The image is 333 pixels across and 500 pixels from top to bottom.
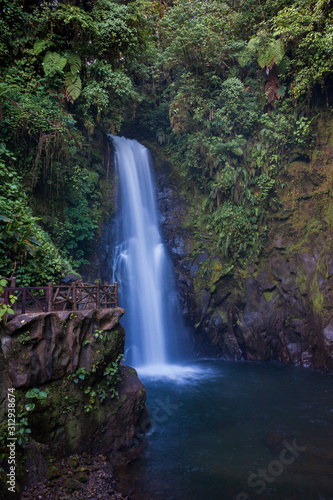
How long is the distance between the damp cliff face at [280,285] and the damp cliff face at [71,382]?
823 centimetres

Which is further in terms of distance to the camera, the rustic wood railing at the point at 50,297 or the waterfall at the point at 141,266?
the waterfall at the point at 141,266

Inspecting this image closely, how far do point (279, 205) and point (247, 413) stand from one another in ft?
33.6

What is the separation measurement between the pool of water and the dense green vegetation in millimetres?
6033

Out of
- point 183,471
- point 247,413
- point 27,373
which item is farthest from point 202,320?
point 27,373

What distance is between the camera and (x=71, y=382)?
7043 mm

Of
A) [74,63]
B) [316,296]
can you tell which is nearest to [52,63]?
[74,63]

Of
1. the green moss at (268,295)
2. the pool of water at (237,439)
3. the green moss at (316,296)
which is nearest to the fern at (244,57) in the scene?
the green moss at (316,296)

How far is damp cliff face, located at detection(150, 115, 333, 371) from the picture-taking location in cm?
1345

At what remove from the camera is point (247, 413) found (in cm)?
950

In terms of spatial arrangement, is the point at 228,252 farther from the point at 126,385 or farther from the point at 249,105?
the point at 126,385

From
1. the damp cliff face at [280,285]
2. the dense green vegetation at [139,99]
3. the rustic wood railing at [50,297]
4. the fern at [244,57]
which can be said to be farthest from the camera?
the fern at [244,57]

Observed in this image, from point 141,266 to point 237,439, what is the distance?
1003 centimetres

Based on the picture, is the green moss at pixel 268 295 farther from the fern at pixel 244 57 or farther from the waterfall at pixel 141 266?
the fern at pixel 244 57

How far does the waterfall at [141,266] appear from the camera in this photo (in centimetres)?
1498
